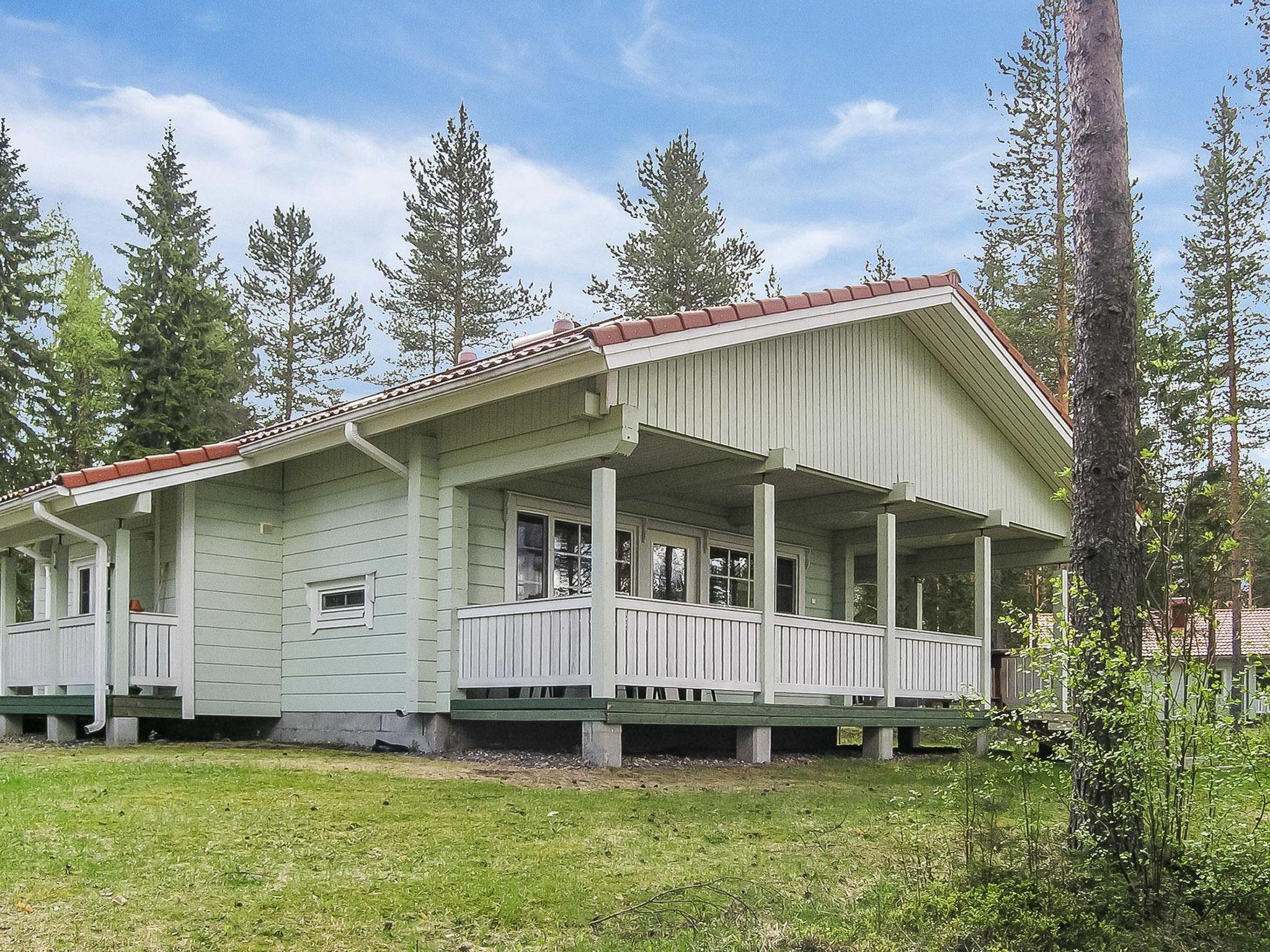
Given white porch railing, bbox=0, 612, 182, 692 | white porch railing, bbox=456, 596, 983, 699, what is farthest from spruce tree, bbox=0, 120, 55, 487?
white porch railing, bbox=456, 596, 983, 699

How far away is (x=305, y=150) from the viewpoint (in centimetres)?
4503

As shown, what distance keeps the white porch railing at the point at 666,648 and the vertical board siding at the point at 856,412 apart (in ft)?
5.62

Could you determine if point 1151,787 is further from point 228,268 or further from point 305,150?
point 305,150

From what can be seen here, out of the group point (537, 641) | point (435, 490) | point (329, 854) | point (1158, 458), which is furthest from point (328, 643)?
point (1158, 458)

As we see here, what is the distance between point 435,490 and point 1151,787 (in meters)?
8.67

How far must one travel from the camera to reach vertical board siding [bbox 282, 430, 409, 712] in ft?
41.9

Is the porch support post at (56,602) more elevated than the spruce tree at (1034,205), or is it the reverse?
the spruce tree at (1034,205)

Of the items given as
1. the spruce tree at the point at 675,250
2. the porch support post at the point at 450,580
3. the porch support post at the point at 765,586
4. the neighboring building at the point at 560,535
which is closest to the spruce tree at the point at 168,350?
the neighboring building at the point at 560,535

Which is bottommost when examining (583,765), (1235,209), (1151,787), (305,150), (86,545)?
(583,765)

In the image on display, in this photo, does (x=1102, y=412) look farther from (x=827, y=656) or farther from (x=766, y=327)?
(x=827, y=656)

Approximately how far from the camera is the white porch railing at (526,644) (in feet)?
36.6

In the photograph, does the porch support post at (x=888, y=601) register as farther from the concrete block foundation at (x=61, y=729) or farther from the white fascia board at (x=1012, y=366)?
the concrete block foundation at (x=61, y=729)

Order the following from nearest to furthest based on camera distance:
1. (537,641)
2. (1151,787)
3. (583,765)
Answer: (1151,787) < (583,765) < (537,641)

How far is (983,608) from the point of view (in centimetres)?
1606
